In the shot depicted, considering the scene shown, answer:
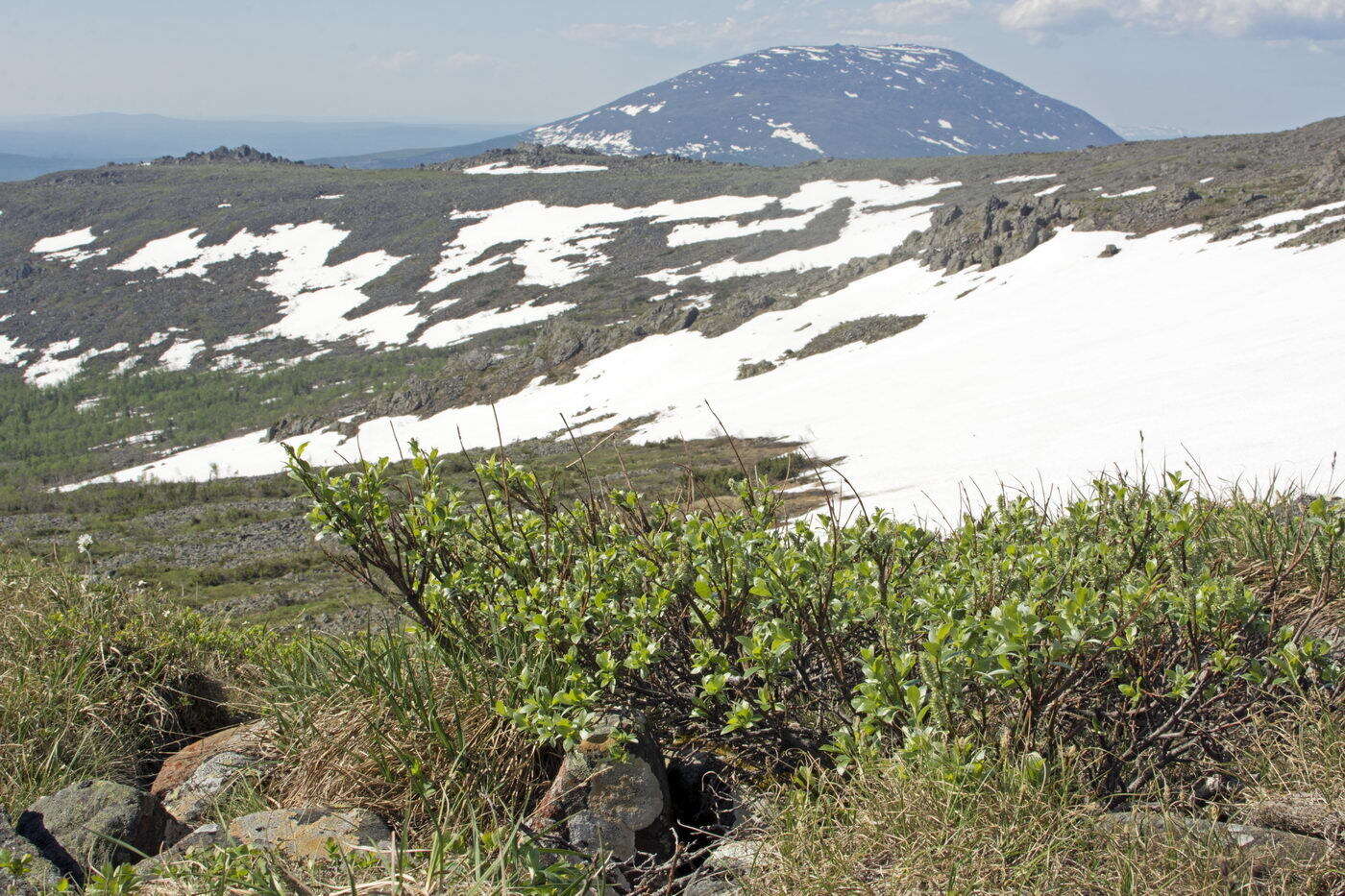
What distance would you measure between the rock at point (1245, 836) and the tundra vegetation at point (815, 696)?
0.06 ft

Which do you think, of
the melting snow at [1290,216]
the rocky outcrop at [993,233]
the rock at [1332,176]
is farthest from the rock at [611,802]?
the rock at [1332,176]

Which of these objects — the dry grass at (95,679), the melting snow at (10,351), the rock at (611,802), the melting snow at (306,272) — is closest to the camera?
the rock at (611,802)

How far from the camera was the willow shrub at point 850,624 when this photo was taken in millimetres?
2340

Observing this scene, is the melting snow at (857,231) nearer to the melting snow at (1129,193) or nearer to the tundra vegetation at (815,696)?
the melting snow at (1129,193)

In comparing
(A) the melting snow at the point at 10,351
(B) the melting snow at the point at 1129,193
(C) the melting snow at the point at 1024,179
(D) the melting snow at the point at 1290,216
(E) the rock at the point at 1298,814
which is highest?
(C) the melting snow at the point at 1024,179

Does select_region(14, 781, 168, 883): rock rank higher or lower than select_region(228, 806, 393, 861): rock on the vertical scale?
lower

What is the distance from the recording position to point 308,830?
259 cm

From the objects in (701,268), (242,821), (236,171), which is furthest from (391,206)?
(242,821)

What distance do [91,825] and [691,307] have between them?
122 feet

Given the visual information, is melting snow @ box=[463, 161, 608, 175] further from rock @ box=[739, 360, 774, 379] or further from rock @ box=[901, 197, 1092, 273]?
rock @ box=[739, 360, 774, 379]

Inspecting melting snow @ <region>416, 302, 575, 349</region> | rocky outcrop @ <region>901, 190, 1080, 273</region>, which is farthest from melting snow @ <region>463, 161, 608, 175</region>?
rocky outcrop @ <region>901, 190, 1080, 273</region>

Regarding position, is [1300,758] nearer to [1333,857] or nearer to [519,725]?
[1333,857]

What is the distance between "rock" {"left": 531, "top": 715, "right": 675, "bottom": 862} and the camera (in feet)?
8.52

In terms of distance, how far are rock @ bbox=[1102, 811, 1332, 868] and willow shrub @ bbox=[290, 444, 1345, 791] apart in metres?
0.27
